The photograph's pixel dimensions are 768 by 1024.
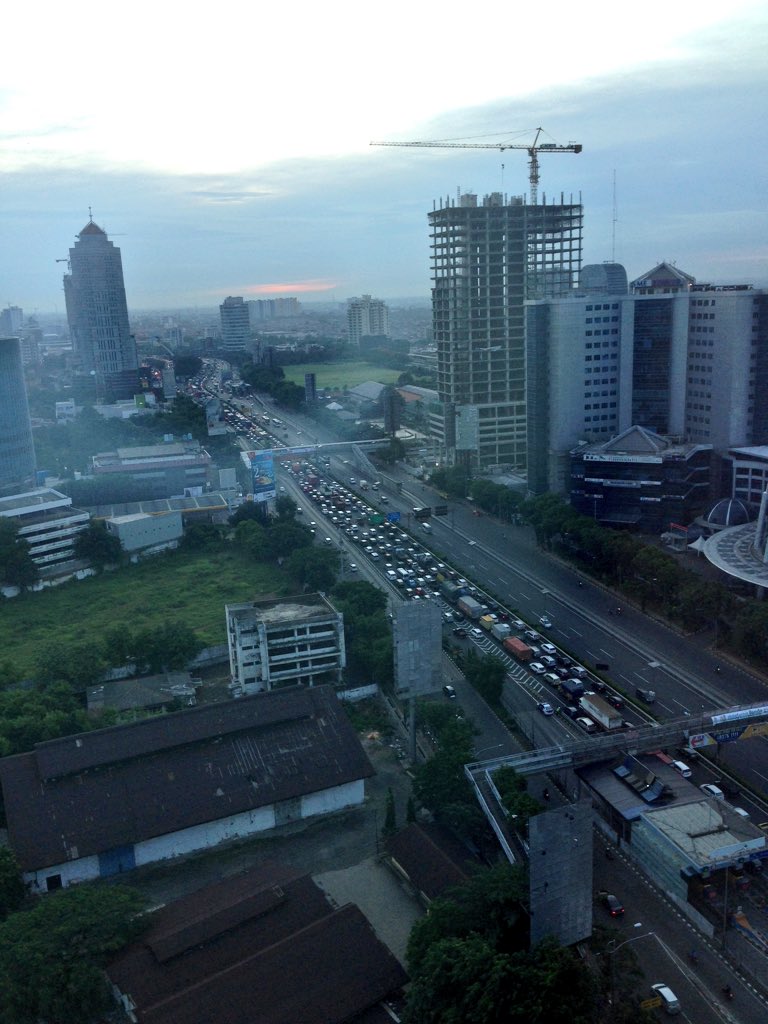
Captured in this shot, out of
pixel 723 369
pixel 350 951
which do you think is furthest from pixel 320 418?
pixel 350 951

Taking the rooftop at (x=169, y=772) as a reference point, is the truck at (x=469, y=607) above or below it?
below

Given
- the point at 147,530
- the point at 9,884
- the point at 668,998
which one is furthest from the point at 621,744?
the point at 147,530

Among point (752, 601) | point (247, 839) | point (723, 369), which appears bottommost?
point (247, 839)

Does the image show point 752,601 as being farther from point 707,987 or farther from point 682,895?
point 707,987

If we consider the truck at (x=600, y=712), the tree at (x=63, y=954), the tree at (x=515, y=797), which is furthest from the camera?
the truck at (x=600, y=712)

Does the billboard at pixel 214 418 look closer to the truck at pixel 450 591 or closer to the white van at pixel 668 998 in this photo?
the truck at pixel 450 591

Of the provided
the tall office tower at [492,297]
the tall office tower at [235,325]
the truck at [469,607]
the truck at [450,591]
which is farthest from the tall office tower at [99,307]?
the truck at [469,607]
